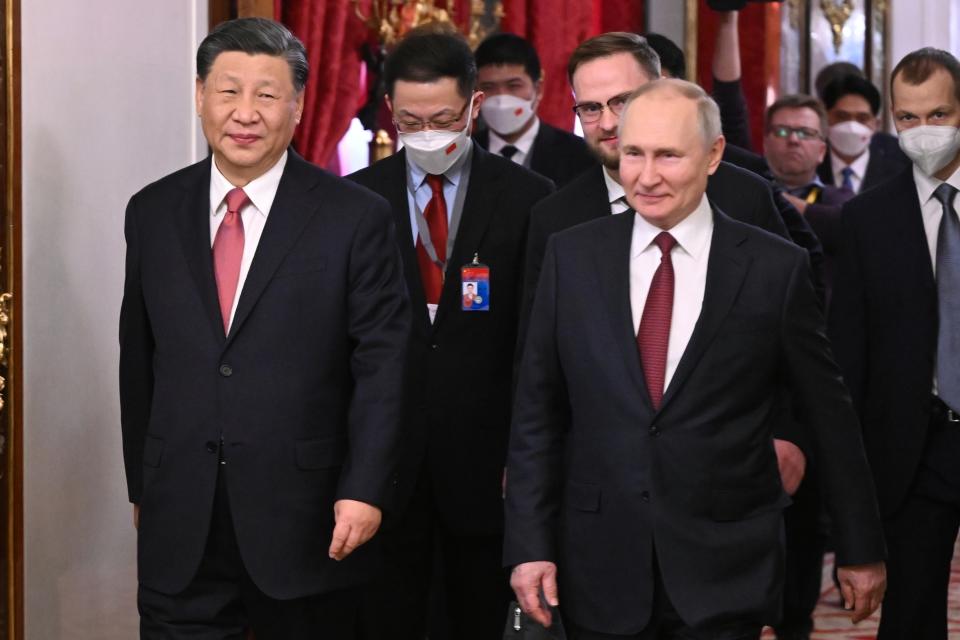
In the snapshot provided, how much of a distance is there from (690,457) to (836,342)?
1.21 metres

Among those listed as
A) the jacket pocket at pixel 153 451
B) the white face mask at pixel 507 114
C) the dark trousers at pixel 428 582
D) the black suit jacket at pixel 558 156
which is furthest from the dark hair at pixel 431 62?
the white face mask at pixel 507 114

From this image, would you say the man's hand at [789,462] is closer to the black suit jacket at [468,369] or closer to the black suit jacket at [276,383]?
the black suit jacket at [468,369]

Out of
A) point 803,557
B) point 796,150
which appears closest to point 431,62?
point 803,557

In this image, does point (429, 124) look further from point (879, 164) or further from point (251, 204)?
point (879, 164)

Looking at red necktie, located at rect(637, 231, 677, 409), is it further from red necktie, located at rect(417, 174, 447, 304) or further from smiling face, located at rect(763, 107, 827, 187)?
smiling face, located at rect(763, 107, 827, 187)

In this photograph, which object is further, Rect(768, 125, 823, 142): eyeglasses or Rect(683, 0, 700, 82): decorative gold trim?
Rect(683, 0, 700, 82): decorative gold trim

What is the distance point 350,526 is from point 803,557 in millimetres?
2971

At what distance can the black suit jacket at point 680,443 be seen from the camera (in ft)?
10.6

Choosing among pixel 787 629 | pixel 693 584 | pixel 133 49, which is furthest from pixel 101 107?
pixel 787 629

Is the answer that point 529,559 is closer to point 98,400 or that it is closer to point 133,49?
point 98,400

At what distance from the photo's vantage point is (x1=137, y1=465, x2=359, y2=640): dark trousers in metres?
3.47

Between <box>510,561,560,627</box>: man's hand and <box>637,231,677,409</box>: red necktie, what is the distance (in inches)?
15.7

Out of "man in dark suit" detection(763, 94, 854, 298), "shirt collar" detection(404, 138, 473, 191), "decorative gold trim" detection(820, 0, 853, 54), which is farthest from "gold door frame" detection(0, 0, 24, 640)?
"decorative gold trim" detection(820, 0, 853, 54)

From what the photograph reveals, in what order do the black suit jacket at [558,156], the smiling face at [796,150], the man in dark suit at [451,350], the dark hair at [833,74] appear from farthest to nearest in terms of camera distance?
the dark hair at [833,74]
the smiling face at [796,150]
the black suit jacket at [558,156]
the man in dark suit at [451,350]
